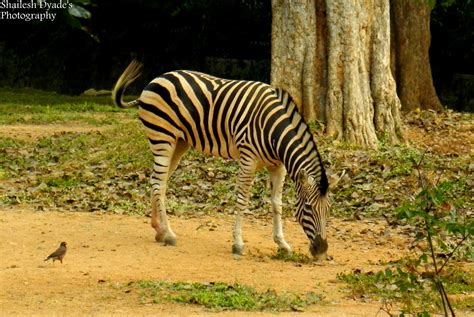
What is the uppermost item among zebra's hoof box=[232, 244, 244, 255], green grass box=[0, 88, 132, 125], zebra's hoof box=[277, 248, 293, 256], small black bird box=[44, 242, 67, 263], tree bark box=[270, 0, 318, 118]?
tree bark box=[270, 0, 318, 118]

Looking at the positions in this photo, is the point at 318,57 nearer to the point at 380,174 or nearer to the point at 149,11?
the point at 380,174

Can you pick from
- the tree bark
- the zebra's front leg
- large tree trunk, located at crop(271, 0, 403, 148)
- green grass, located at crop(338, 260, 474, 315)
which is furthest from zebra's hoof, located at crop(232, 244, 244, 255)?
the tree bark

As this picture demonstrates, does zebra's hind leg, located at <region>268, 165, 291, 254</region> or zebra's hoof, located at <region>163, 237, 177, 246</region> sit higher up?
zebra's hind leg, located at <region>268, 165, 291, 254</region>

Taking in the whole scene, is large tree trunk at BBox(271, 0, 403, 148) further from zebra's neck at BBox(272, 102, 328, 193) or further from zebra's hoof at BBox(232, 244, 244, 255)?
zebra's hoof at BBox(232, 244, 244, 255)

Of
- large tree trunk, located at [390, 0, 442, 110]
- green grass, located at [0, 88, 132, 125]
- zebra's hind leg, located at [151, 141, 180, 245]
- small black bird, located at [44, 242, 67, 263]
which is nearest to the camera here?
small black bird, located at [44, 242, 67, 263]

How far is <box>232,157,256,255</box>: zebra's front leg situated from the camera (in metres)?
11.1

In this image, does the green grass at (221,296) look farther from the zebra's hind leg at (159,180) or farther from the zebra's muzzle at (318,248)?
the zebra's hind leg at (159,180)

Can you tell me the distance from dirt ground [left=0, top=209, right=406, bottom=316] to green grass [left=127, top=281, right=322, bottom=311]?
0.12 m

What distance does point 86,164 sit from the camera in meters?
16.3

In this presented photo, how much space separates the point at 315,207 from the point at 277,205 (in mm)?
740

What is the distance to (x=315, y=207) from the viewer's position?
10758 millimetres

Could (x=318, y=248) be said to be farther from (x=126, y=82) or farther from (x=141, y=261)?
(x=126, y=82)

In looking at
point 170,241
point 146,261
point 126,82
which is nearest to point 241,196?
point 170,241

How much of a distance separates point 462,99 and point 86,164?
12.4 m
